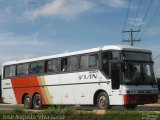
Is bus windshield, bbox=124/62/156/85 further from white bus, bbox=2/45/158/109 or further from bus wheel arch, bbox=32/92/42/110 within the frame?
bus wheel arch, bbox=32/92/42/110

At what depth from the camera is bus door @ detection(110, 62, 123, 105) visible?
21.9 m

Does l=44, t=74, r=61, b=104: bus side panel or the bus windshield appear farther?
l=44, t=74, r=61, b=104: bus side panel

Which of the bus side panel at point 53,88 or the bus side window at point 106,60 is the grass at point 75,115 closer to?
the bus side window at point 106,60

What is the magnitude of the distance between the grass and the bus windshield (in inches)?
222

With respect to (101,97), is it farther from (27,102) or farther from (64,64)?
(27,102)

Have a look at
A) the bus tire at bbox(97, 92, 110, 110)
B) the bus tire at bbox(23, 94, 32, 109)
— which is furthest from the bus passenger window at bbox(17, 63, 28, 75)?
the bus tire at bbox(97, 92, 110, 110)

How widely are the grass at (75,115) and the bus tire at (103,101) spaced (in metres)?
5.88

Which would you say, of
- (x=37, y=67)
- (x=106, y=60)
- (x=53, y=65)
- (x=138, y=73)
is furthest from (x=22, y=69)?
(x=138, y=73)

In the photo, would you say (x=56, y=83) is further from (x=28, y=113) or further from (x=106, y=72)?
(x=28, y=113)

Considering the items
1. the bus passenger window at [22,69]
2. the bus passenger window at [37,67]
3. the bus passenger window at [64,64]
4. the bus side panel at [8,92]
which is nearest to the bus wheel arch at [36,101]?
the bus passenger window at [37,67]

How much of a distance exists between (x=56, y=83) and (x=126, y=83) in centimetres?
611

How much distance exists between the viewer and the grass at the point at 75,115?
1534 centimetres

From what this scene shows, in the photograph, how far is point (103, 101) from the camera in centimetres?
2297

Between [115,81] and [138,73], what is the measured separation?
1199mm
